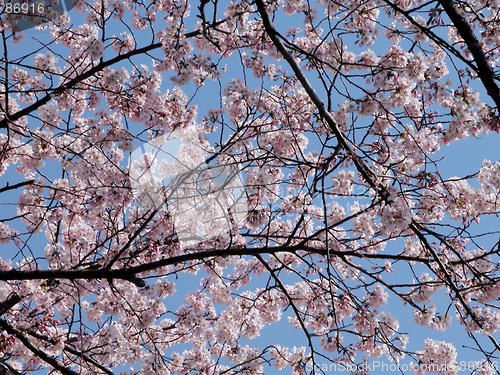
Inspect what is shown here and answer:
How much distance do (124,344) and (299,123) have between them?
3731 millimetres

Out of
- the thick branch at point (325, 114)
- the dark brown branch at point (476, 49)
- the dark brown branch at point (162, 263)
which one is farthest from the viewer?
the dark brown branch at point (162, 263)

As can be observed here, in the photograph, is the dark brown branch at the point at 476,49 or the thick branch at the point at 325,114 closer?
the dark brown branch at the point at 476,49

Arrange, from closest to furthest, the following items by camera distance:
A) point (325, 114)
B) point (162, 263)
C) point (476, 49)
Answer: point (476, 49) < point (325, 114) < point (162, 263)

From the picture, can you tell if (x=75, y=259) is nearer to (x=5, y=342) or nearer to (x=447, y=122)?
(x=5, y=342)

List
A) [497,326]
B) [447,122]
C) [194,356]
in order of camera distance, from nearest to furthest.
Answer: [447,122]
[497,326]
[194,356]

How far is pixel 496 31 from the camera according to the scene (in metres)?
3.99

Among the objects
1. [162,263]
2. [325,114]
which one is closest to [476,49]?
[325,114]

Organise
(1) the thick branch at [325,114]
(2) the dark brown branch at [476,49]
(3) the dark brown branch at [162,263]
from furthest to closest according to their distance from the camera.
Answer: (3) the dark brown branch at [162,263]
(1) the thick branch at [325,114]
(2) the dark brown branch at [476,49]

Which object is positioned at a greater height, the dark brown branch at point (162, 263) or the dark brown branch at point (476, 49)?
the dark brown branch at point (476, 49)

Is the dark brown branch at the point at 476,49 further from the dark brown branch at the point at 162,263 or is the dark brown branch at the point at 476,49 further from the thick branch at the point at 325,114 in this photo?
the dark brown branch at the point at 162,263

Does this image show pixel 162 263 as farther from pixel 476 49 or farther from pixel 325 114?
pixel 476 49

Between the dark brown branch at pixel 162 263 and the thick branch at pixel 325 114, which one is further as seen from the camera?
the dark brown branch at pixel 162 263

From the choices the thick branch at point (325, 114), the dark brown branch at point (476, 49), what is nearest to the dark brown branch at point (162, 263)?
the thick branch at point (325, 114)

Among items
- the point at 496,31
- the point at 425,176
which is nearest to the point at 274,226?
the point at 425,176
